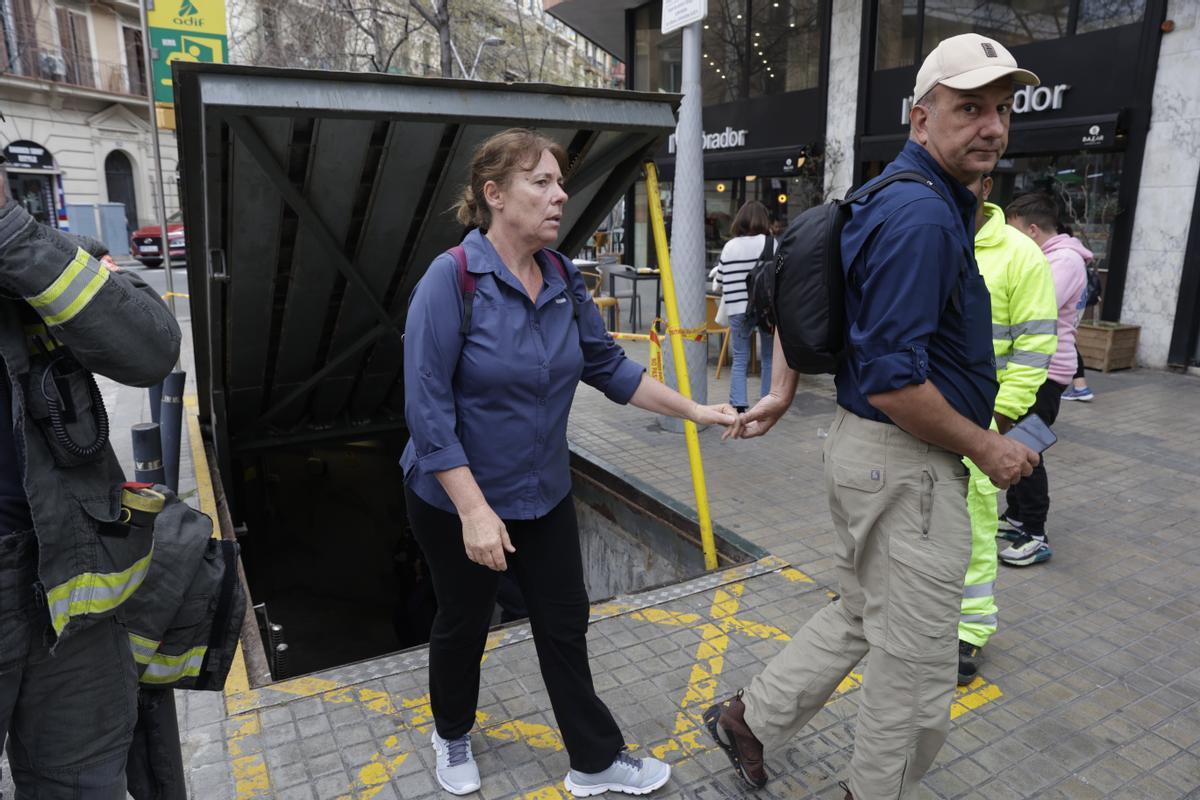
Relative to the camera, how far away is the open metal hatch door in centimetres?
331

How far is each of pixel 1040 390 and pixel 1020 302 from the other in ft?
5.06

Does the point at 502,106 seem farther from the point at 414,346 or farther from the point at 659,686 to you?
the point at 659,686

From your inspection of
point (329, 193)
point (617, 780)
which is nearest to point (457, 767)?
point (617, 780)

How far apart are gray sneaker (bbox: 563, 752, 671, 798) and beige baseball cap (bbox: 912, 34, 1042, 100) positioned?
215cm

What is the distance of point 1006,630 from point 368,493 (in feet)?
20.0

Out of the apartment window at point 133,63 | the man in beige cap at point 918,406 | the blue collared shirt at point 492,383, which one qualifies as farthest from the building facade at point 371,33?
the man in beige cap at point 918,406

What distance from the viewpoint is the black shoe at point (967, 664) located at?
3.25m

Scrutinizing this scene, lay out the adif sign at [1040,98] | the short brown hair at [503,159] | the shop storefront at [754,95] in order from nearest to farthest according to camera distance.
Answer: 1. the short brown hair at [503,159]
2. the adif sign at [1040,98]
3. the shop storefront at [754,95]

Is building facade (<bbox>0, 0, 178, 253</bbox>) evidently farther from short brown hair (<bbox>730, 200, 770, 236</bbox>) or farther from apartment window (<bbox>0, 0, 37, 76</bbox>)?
short brown hair (<bbox>730, 200, 770, 236</bbox>)

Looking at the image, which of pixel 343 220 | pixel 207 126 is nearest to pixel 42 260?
pixel 207 126

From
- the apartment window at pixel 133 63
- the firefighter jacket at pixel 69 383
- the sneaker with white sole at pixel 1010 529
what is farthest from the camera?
the apartment window at pixel 133 63

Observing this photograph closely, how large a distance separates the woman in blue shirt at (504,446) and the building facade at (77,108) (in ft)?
103

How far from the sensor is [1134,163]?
356 inches

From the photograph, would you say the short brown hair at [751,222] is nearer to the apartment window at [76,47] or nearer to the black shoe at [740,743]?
the black shoe at [740,743]
